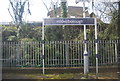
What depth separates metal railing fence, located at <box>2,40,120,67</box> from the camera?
882 cm

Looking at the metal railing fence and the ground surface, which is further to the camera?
the metal railing fence

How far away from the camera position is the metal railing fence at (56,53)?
8820 mm

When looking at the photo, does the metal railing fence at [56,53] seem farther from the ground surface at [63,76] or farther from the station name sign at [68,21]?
the station name sign at [68,21]

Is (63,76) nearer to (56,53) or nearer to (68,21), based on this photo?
(56,53)

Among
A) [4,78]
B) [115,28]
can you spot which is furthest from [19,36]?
[115,28]

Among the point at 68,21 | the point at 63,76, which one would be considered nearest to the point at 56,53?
the point at 63,76

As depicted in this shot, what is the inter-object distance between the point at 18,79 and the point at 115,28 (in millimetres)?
5578

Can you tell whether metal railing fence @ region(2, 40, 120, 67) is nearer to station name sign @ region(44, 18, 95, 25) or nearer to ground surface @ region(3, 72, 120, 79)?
ground surface @ region(3, 72, 120, 79)

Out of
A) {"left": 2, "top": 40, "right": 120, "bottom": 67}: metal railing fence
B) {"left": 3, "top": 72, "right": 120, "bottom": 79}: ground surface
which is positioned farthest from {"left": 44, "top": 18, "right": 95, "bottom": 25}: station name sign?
{"left": 3, "top": 72, "right": 120, "bottom": 79}: ground surface

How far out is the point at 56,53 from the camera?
29.5ft

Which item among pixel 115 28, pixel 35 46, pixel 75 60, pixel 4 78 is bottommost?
pixel 4 78

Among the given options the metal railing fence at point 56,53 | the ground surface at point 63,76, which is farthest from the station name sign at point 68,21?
the ground surface at point 63,76

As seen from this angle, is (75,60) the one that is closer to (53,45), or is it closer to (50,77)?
(53,45)

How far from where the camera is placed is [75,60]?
8992mm
